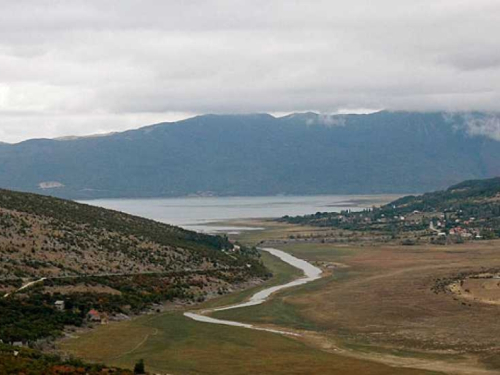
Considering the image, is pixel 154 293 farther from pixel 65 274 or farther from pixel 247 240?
pixel 247 240

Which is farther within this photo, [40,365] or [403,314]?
[403,314]

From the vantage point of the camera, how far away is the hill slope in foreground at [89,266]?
8369 cm

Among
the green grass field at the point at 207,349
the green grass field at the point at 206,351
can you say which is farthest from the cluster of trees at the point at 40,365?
the green grass field at the point at 206,351

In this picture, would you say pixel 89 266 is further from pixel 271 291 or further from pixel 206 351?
pixel 206 351

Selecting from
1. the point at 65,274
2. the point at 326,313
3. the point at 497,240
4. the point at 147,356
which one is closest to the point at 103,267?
the point at 65,274

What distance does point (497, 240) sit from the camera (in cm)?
18712

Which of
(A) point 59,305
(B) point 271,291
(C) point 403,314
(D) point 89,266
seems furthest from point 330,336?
(D) point 89,266

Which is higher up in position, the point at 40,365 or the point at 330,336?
the point at 40,365

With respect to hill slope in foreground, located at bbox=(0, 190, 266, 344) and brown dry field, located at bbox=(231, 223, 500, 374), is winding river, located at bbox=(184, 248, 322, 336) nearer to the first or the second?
brown dry field, located at bbox=(231, 223, 500, 374)

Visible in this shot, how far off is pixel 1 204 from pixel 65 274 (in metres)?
25.9

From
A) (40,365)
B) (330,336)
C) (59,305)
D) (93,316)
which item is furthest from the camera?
(93,316)

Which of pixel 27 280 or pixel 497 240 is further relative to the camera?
pixel 497 240

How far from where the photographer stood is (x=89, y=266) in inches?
4198

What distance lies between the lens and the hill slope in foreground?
8369cm
